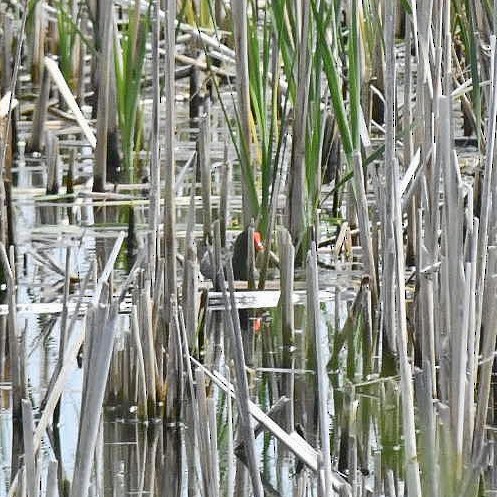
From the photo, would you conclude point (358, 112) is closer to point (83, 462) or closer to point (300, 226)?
point (300, 226)

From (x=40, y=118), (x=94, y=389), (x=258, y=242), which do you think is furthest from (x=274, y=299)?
(x=40, y=118)

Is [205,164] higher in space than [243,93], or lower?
lower

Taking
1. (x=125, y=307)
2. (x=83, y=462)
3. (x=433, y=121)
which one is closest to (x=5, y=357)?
(x=125, y=307)

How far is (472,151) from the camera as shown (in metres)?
6.42

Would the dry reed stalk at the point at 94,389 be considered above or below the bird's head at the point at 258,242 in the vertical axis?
below

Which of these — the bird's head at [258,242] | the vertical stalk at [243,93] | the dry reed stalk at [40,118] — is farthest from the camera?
the dry reed stalk at [40,118]

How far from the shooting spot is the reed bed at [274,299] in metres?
2.87

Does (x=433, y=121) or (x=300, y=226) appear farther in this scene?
(x=300, y=226)

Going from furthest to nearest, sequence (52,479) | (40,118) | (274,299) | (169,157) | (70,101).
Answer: (40,118) < (70,101) < (274,299) < (169,157) < (52,479)

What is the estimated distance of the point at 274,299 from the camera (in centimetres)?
454

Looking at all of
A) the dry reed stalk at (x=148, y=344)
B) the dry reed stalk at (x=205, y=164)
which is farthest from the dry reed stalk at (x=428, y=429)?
the dry reed stalk at (x=205, y=164)

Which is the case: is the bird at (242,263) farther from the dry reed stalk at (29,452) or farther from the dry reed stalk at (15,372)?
the dry reed stalk at (29,452)

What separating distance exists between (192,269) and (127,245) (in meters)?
1.54

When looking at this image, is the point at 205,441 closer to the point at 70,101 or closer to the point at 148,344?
the point at 148,344
